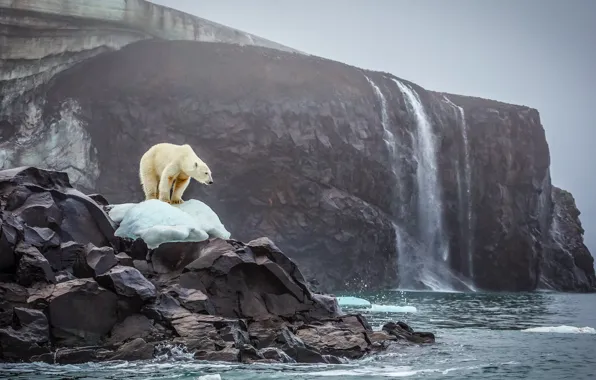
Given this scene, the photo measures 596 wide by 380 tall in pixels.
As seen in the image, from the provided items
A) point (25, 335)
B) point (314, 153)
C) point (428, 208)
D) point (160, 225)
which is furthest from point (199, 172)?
point (428, 208)

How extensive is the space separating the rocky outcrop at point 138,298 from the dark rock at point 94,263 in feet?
0.08

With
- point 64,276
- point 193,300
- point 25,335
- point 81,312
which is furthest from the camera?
point 193,300

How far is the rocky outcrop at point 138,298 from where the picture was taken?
14.4 meters

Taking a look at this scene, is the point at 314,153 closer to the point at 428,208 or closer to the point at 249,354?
the point at 428,208

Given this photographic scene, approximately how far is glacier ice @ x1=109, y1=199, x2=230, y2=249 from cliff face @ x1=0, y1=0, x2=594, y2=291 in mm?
30522

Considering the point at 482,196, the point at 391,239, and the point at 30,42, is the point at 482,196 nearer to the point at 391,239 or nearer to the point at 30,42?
the point at 391,239

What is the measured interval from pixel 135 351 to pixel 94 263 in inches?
99.2

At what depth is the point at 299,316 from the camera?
1823 cm

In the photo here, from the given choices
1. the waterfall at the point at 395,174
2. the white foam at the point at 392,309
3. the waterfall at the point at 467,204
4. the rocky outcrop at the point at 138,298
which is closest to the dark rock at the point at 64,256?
the rocky outcrop at the point at 138,298

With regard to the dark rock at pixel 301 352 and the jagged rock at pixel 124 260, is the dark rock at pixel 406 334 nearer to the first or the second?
the dark rock at pixel 301 352

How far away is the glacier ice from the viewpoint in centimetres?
1855

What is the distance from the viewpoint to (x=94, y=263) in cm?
1584

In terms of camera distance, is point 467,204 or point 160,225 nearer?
point 160,225

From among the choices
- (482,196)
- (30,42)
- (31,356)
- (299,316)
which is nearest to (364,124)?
(482,196)
